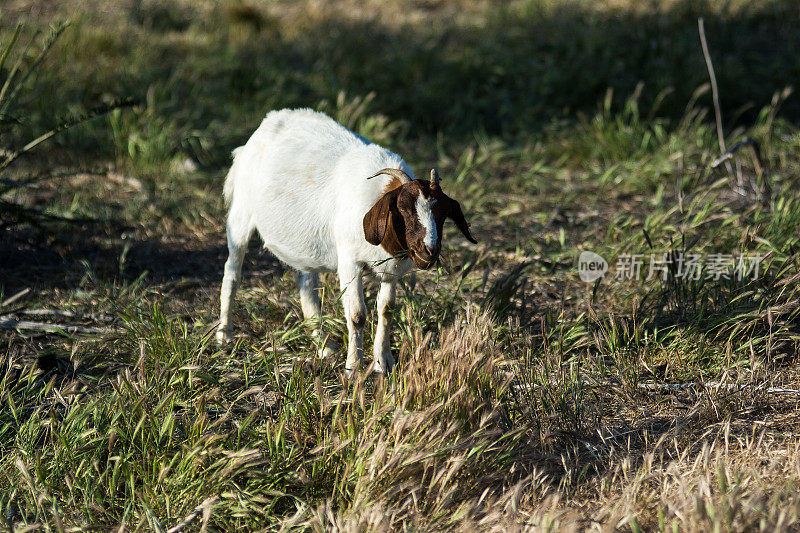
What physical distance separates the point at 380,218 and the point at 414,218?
5.5 inches

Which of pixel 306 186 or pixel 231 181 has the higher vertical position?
pixel 306 186

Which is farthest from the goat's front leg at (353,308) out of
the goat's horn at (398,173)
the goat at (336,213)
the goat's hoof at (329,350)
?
the goat's horn at (398,173)

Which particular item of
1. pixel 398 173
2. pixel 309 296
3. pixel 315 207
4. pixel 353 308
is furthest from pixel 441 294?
pixel 398 173

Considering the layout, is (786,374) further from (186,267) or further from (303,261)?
(186,267)

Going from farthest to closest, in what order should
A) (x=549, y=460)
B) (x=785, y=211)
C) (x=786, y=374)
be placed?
(x=785, y=211), (x=786, y=374), (x=549, y=460)

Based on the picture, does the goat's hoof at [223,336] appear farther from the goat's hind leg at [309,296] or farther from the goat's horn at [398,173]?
the goat's horn at [398,173]

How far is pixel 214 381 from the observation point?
3.17 m

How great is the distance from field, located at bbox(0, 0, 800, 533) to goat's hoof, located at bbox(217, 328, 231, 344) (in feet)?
0.24

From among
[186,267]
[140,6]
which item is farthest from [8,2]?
Answer: [186,267]

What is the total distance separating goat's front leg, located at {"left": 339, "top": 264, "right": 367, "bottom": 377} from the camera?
10.9 ft

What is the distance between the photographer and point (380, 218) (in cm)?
291

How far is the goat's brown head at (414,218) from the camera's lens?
2.85 metres

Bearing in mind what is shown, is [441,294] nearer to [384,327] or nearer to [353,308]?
[384,327]

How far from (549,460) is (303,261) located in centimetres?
146
